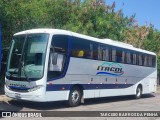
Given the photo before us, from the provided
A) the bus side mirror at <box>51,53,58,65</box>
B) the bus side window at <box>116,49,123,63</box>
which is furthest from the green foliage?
the bus side mirror at <box>51,53,58,65</box>

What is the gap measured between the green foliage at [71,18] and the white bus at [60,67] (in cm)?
419

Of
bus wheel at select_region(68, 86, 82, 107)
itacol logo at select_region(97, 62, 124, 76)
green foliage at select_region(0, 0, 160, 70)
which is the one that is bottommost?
bus wheel at select_region(68, 86, 82, 107)

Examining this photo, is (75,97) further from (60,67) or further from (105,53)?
(105,53)

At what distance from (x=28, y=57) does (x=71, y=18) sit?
13670 millimetres

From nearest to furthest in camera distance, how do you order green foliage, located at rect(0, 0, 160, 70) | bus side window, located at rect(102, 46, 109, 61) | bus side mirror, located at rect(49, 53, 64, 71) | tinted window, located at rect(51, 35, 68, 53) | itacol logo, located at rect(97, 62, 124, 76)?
bus side mirror, located at rect(49, 53, 64, 71) → tinted window, located at rect(51, 35, 68, 53) → itacol logo, located at rect(97, 62, 124, 76) → bus side window, located at rect(102, 46, 109, 61) → green foliage, located at rect(0, 0, 160, 70)

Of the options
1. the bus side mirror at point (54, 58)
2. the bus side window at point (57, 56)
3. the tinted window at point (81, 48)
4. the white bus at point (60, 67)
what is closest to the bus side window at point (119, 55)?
the white bus at point (60, 67)

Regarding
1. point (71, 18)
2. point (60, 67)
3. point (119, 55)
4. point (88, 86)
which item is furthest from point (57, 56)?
point (71, 18)

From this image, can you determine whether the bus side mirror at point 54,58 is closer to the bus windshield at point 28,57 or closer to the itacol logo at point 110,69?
the bus windshield at point 28,57

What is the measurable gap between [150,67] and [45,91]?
42.6ft

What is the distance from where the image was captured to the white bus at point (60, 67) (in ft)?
47.0

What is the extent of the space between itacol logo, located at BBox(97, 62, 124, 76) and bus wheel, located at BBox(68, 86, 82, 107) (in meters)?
2.21

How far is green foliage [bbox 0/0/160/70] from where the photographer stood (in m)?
19.6

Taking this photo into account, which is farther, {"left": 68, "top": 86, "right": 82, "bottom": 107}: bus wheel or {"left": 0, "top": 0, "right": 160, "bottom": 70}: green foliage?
{"left": 0, "top": 0, "right": 160, "bottom": 70}: green foliage

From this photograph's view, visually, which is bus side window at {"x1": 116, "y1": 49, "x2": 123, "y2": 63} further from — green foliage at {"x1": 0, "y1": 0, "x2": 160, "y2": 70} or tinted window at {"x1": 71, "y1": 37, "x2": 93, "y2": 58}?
green foliage at {"x1": 0, "y1": 0, "x2": 160, "y2": 70}
